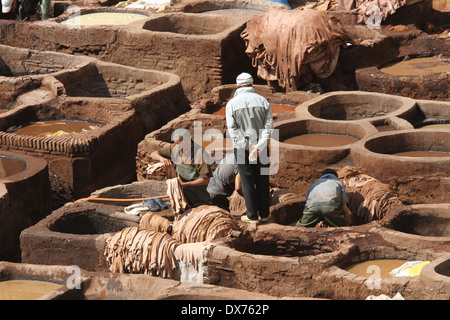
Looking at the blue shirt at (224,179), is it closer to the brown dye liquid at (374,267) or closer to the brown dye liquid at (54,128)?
the brown dye liquid at (374,267)

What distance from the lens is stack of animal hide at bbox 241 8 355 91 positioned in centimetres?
1591

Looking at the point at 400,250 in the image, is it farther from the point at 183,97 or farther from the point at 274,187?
the point at 183,97

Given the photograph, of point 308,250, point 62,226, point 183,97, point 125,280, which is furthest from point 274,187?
point 183,97

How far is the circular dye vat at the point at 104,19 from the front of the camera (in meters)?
19.3

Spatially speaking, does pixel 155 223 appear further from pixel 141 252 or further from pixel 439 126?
pixel 439 126

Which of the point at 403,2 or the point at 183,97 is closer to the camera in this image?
the point at 183,97

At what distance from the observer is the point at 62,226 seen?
36.5 feet

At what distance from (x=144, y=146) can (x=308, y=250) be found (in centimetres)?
411

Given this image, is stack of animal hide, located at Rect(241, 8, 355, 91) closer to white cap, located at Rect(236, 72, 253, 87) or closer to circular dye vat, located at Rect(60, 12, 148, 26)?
circular dye vat, located at Rect(60, 12, 148, 26)

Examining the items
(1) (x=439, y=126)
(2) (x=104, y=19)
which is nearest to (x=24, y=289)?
(1) (x=439, y=126)

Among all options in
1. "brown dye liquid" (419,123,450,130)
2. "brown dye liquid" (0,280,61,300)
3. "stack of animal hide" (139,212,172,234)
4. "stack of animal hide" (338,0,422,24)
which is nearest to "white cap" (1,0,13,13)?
"stack of animal hide" (338,0,422,24)

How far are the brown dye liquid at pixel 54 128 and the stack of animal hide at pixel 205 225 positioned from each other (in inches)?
194

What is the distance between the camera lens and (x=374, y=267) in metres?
9.86

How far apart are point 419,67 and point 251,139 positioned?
23.6ft
